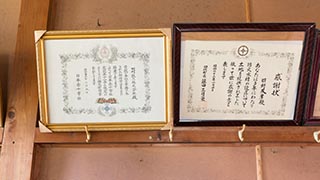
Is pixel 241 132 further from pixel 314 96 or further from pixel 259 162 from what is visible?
pixel 314 96

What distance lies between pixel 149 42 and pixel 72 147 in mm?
474

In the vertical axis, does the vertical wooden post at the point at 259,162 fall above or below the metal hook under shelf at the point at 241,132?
below

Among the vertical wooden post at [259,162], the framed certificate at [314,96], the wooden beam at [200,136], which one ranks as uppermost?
the framed certificate at [314,96]

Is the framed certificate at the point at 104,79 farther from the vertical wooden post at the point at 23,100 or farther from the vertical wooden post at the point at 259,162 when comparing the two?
the vertical wooden post at the point at 259,162

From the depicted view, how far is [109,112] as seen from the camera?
1154 mm

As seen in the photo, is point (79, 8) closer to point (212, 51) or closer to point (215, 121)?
point (212, 51)

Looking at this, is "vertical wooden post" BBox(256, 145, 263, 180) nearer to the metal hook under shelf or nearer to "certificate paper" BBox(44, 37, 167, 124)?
the metal hook under shelf

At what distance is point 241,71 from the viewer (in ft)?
3.70

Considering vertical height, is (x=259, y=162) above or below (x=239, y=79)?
below

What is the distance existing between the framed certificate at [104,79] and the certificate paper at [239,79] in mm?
80

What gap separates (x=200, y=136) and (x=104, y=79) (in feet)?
1.24

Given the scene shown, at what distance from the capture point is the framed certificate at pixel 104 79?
1124 millimetres

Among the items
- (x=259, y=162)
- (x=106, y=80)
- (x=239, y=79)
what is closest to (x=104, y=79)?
(x=106, y=80)

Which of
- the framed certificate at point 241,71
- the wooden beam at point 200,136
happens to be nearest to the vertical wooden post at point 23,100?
the wooden beam at point 200,136
